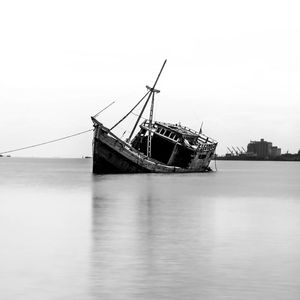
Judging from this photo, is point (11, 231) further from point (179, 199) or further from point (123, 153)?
point (123, 153)

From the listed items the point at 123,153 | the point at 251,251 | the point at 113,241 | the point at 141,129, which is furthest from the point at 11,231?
the point at 141,129

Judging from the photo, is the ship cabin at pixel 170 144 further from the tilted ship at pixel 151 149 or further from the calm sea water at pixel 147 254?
the calm sea water at pixel 147 254

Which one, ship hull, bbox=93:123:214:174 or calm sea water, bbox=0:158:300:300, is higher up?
ship hull, bbox=93:123:214:174

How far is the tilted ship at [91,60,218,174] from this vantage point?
186ft

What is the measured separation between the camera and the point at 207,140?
221 feet

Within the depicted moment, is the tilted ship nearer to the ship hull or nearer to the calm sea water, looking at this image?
the ship hull

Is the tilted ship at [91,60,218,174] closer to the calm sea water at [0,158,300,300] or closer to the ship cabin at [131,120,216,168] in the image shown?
the ship cabin at [131,120,216,168]

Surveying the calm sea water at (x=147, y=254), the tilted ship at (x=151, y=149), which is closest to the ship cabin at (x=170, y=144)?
the tilted ship at (x=151, y=149)

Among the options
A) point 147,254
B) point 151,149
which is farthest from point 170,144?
point 147,254

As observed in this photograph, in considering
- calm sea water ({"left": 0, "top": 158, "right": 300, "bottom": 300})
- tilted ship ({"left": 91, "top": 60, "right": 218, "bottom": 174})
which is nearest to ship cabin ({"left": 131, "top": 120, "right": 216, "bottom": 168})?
tilted ship ({"left": 91, "top": 60, "right": 218, "bottom": 174})

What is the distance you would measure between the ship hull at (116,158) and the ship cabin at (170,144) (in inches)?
69.4

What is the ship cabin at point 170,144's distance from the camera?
6062 centimetres

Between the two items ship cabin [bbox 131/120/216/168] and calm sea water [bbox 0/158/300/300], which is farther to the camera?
ship cabin [bbox 131/120/216/168]

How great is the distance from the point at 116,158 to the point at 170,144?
7.28 meters
